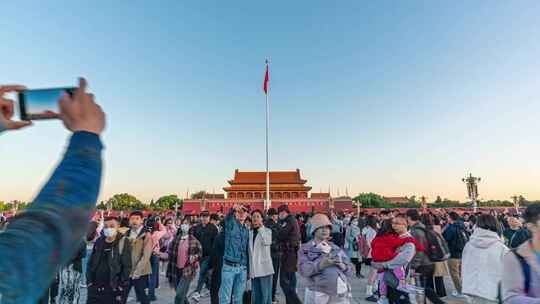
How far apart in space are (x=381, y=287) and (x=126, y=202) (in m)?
53.2

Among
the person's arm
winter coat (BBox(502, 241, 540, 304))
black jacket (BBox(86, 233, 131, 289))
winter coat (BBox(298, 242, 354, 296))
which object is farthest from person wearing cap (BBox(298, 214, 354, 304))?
black jacket (BBox(86, 233, 131, 289))

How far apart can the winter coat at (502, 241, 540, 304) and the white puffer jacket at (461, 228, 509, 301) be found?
337cm

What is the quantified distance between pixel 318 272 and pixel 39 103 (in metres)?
3.26

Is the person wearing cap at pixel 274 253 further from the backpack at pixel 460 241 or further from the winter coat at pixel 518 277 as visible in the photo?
the winter coat at pixel 518 277

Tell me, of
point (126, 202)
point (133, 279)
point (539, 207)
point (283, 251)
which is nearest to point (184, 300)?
point (133, 279)

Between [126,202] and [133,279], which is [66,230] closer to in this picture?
[133,279]

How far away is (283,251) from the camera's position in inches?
Answer: 241

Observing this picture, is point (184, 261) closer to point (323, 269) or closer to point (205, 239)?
point (205, 239)

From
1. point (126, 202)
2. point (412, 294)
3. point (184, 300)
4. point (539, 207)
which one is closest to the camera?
point (539, 207)

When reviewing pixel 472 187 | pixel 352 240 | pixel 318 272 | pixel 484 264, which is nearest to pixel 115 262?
pixel 318 272

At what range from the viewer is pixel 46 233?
60 centimetres

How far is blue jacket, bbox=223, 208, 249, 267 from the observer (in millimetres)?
5047

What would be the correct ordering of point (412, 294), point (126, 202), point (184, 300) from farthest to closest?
1. point (126, 202)
2. point (184, 300)
3. point (412, 294)

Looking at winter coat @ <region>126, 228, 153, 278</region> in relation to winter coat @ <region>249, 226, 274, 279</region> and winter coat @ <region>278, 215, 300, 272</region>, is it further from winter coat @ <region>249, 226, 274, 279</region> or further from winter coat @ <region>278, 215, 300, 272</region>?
winter coat @ <region>278, 215, 300, 272</region>
